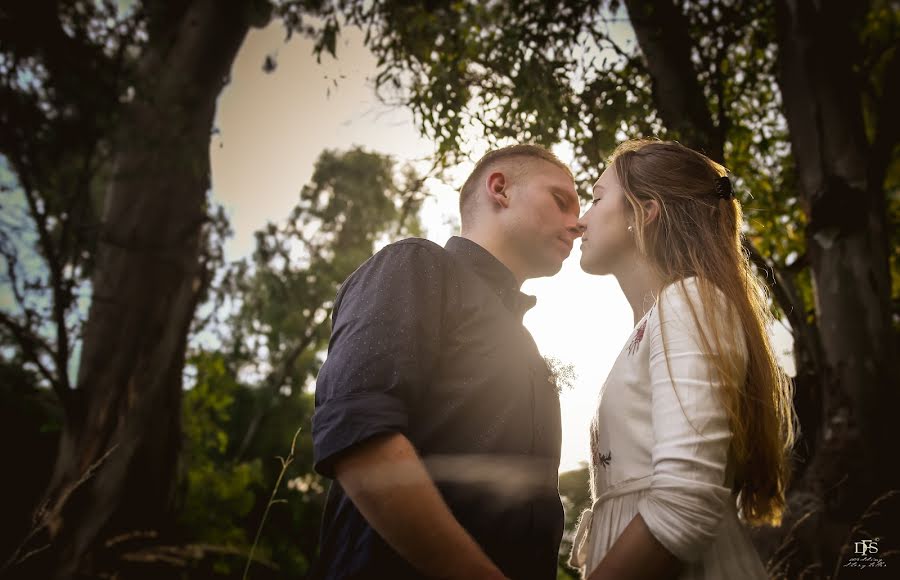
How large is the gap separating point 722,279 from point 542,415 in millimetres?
719

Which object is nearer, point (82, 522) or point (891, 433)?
point (82, 522)

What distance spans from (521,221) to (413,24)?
3.71 metres

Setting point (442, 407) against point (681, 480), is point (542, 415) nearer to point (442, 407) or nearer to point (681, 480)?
point (442, 407)

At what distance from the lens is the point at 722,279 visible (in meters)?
1.71

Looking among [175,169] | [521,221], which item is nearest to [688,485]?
[521,221]

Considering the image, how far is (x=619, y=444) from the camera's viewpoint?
1641 millimetres

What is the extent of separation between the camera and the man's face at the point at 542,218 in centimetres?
210

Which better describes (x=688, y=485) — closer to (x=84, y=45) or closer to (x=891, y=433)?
(x=891, y=433)

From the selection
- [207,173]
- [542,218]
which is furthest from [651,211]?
[207,173]

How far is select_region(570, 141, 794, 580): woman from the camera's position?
1335 millimetres

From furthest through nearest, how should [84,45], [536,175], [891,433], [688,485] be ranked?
[84,45]
[891,433]
[536,175]
[688,485]

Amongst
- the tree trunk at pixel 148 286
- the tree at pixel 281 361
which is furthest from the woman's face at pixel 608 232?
the tree at pixel 281 361

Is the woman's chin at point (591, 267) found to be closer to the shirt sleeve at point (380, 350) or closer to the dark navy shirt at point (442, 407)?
the dark navy shirt at point (442, 407)

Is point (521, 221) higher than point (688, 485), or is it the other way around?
point (521, 221)
